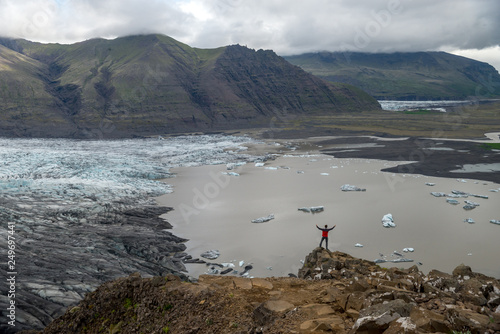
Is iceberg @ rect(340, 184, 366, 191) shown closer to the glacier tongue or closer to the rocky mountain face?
the glacier tongue

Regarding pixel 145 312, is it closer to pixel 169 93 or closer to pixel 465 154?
pixel 465 154

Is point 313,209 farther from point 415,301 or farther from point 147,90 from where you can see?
point 147,90

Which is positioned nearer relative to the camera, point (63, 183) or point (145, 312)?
point (145, 312)

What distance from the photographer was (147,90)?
10381 cm

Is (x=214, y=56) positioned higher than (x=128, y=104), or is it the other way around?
(x=214, y=56)

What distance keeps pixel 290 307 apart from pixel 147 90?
105 m

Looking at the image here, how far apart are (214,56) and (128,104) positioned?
184 ft

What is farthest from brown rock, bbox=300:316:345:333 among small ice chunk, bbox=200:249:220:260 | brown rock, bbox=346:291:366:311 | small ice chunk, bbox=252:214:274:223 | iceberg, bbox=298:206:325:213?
iceberg, bbox=298:206:325:213

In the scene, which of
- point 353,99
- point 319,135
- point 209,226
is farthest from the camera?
point 353,99

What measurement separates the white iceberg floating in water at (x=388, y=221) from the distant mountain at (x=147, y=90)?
7618 centimetres

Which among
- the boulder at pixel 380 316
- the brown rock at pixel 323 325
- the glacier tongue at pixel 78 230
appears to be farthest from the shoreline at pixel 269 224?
the boulder at pixel 380 316

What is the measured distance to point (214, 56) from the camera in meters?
141

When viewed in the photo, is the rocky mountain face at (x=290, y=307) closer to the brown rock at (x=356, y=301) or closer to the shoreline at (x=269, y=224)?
the brown rock at (x=356, y=301)

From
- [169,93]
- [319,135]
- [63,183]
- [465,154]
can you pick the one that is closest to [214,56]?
[169,93]
